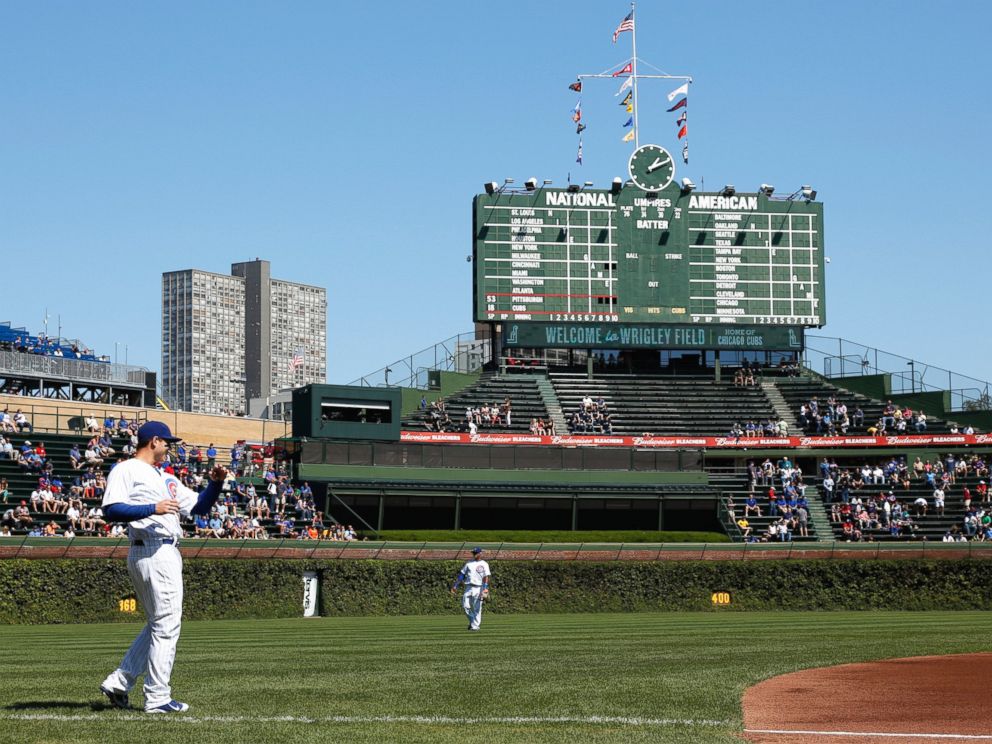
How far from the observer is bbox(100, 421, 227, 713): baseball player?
9305 mm

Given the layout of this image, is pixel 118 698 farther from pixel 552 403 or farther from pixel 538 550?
pixel 552 403

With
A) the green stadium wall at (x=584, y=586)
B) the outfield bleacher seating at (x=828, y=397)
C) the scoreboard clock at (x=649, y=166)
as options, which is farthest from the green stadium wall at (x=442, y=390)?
the green stadium wall at (x=584, y=586)

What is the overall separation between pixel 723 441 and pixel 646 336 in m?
6.08

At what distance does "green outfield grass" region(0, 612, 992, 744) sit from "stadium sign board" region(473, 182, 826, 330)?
33.5 metres

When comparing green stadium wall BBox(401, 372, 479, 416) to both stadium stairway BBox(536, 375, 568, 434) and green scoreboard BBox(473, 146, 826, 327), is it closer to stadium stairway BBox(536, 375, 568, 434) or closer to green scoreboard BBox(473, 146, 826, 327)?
stadium stairway BBox(536, 375, 568, 434)

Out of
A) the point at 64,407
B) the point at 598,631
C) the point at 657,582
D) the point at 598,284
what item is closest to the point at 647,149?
the point at 598,284

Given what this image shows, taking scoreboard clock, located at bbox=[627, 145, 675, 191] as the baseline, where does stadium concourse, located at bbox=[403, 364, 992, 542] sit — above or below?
below

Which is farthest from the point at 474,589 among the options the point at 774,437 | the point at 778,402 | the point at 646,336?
the point at 778,402

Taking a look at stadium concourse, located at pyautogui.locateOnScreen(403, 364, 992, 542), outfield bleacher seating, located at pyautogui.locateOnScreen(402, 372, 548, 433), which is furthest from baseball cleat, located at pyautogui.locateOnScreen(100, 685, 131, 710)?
outfield bleacher seating, located at pyautogui.locateOnScreen(402, 372, 548, 433)

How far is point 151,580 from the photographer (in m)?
9.37

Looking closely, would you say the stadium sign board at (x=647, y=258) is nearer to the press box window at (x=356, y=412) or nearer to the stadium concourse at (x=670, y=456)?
the stadium concourse at (x=670, y=456)

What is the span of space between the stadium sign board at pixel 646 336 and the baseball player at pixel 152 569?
156ft

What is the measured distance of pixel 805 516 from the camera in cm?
4881

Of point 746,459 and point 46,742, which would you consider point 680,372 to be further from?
point 46,742
